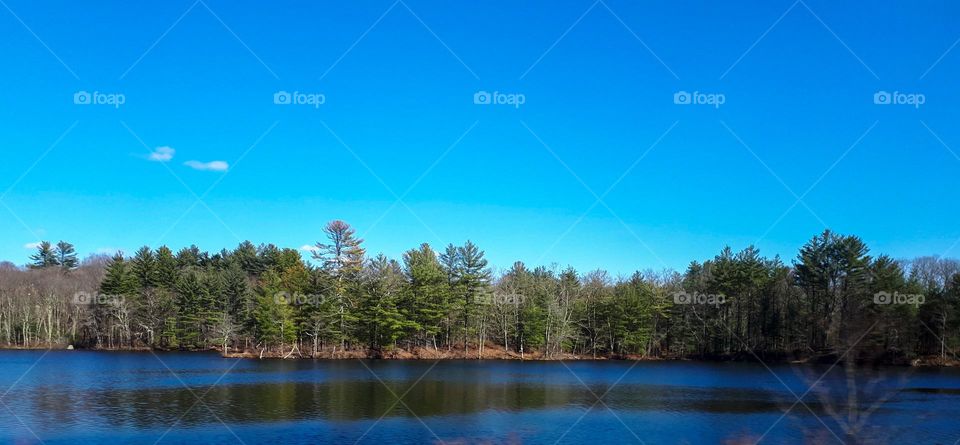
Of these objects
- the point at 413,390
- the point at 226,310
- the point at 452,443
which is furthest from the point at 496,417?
the point at 226,310

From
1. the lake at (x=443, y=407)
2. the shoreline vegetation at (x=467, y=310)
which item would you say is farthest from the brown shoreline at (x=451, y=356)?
the lake at (x=443, y=407)

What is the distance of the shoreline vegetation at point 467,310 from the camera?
73.8 metres

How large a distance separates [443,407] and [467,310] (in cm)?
4599

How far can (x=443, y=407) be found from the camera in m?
33.5

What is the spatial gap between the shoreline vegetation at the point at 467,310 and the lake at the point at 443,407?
20.1 metres

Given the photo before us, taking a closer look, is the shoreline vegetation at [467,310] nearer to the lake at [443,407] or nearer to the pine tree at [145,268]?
the pine tree at [145,268]

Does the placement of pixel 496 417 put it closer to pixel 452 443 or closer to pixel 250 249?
pixel 452 443

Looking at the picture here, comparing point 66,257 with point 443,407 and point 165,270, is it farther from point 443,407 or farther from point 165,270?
point 443,407

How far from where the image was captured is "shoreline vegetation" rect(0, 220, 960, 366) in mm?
73812

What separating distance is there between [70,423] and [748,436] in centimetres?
2844

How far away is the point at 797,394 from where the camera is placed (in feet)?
140

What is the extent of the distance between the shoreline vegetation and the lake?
20109 millimetres

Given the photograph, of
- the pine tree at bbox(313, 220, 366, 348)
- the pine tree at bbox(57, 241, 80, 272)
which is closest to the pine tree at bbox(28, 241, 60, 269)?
the pine tree at bbox(57, 241, 80, 272)

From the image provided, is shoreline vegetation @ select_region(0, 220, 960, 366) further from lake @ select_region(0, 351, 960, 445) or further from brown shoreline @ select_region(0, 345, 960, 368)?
lake @ select_region(0, 351, 960, 445)
